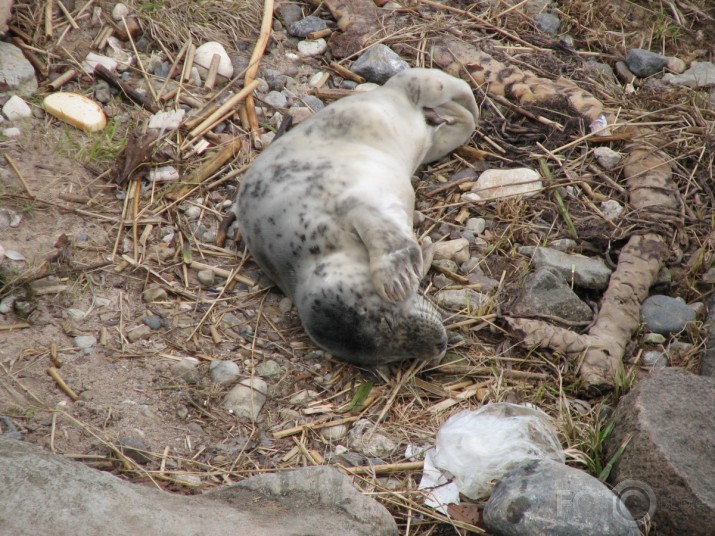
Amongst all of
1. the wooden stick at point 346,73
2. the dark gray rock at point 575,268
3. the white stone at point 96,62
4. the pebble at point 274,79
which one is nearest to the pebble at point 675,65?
the dark gray rock at point 575,268

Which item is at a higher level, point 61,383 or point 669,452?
point 669,452

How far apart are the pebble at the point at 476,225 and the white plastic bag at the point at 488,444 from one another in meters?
1.17

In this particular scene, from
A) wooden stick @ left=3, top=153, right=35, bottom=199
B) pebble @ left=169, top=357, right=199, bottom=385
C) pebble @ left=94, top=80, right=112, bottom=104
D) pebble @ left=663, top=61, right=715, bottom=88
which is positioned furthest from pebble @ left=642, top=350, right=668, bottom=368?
pebble @ left=94, top=80, right=112, bottom=104

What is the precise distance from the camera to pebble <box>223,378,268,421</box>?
337cm

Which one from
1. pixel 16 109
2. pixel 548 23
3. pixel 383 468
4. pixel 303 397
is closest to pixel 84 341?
pixel 303 397

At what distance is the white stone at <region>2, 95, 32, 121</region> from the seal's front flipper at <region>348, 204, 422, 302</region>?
1940 mm

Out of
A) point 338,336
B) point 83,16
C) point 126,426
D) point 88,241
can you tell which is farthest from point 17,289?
point 83,16

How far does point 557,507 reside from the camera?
2.73 m

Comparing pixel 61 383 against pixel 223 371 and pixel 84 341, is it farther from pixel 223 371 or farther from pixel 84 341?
pixel 223 371

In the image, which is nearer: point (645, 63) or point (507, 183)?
point (507, 183)

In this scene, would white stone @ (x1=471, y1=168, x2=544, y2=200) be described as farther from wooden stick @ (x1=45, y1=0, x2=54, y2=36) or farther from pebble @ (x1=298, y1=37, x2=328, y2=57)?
wooden stick @ (x1=45, y1=0, x2=54, y2=36)

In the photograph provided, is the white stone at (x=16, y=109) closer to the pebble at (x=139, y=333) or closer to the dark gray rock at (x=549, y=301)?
the pebble at (x=139, y=333)

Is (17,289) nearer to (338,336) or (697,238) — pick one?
(338,336)

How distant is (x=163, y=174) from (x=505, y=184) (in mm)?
1801
